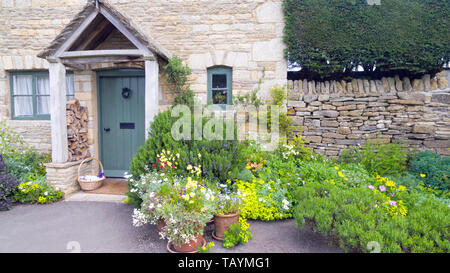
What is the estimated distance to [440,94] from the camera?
5.72 m

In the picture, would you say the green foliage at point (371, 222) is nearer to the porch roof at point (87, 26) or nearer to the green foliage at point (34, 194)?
the porch roof at point (87, 26)

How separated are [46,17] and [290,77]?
240 inches

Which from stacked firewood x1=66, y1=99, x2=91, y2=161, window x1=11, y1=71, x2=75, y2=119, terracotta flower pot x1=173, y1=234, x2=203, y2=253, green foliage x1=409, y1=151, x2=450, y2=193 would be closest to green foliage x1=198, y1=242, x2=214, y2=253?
terracotta flower pot x1=173, y1=234, x2=203, y2=253

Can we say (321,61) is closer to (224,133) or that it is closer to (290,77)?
(290,77)

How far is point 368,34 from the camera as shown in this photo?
5.65 m

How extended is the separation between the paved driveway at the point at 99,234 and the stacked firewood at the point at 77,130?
1566mm

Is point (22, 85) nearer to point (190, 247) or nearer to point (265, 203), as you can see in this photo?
point (190, 247)

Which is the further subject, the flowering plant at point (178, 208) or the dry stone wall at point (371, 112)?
the dry stone wall at point (371, 112)

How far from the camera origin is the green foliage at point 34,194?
484 centimetres

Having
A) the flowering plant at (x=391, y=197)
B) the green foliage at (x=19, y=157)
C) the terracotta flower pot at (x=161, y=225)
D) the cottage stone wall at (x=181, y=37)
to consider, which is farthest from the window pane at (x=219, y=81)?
the green foliage at (x=19, y=157)

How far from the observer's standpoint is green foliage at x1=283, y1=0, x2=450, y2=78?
5547 mm

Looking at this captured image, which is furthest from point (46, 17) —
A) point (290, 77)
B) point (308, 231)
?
point (308, 231)

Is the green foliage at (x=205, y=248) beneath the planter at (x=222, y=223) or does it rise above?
beneath

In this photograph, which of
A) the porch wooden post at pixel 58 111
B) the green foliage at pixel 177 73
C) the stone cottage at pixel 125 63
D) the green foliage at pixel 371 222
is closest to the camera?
the green foliage at pixel 371 222
